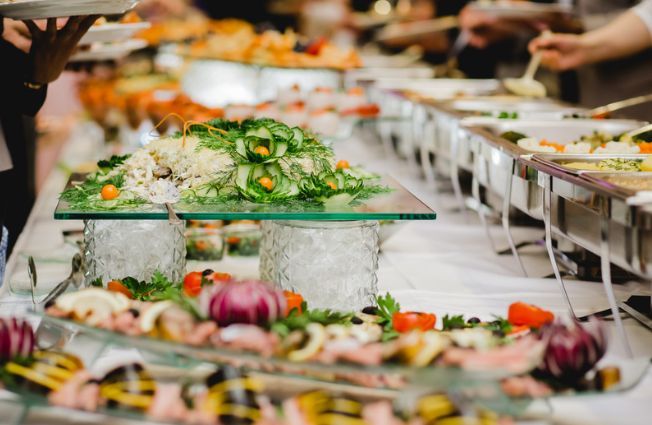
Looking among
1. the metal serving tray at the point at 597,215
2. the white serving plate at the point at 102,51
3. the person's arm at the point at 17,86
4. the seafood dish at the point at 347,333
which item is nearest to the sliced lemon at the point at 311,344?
the seafood dish at the point at 347,333

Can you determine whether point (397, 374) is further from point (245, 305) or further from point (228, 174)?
point (228, 174)

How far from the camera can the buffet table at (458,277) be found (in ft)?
4.10

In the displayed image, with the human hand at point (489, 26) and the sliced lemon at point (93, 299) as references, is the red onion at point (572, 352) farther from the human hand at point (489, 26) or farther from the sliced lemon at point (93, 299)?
the human hand at point (489, 26)

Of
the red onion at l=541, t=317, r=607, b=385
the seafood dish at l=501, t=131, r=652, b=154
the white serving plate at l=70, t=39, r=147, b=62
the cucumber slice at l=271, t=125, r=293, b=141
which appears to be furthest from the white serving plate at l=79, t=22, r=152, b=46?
the red onion at l=541, t=317, r=607, b=385

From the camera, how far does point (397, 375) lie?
44.2 inches

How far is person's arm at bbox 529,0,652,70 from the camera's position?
289cm

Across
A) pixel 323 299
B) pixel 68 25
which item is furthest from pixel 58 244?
pixel 323 299

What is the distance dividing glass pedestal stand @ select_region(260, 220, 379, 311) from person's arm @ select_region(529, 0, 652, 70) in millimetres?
1705

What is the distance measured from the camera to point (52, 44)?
77.6 inches

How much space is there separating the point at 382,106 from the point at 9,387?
9.24ft

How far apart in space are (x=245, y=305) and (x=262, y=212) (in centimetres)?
26

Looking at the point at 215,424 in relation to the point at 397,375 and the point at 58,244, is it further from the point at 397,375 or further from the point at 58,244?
the point at 58,244

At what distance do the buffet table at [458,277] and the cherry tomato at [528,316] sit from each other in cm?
15

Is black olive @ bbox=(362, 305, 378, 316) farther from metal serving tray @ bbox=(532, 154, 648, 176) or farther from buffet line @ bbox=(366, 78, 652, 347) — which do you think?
metal serving tray @ bbox=(532, 154, 648, 176)
